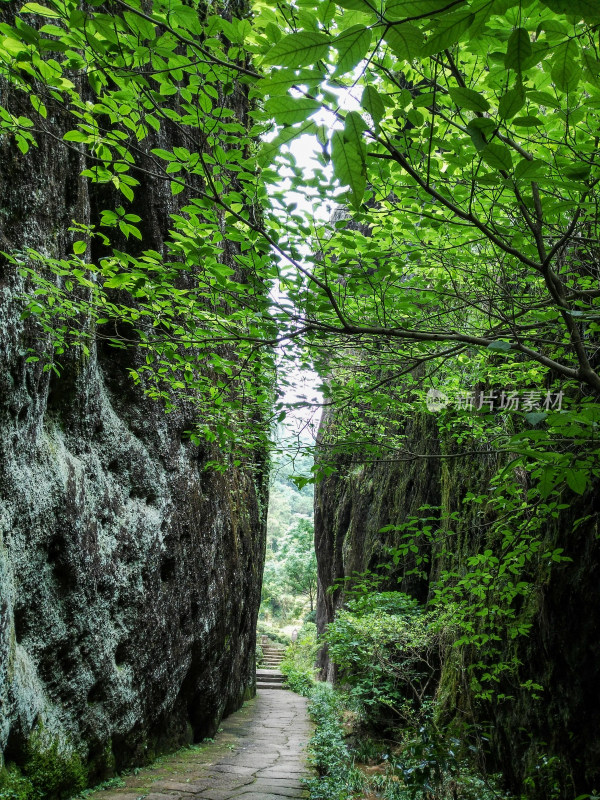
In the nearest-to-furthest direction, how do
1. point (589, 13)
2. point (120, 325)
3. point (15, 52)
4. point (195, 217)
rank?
1. point (589, 13)
2. point (15, 52)
3. point (195, 217)
4. point (120, 325)

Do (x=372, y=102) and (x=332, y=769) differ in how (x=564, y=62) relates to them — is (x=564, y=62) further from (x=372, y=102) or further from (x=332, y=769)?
(x=332, y=769)

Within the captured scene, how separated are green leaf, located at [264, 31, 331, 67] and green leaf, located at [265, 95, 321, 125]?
0.09m

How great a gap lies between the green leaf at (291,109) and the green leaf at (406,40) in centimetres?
18

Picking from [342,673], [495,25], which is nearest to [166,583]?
[495,25]

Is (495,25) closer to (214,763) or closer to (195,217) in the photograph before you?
(195,217)

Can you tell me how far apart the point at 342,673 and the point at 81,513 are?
32.8 feet

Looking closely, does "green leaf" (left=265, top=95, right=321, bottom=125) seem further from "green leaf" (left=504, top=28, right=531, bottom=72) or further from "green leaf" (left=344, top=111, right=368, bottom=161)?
"green leaf" (left=504, top=28, right=531, bottom=72)

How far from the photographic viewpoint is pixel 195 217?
8.85ft

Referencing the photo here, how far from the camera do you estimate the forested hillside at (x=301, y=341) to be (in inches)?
64.8

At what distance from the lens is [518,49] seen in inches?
38.7

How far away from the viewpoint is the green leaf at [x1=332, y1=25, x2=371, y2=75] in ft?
3.01

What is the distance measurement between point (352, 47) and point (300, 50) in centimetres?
10

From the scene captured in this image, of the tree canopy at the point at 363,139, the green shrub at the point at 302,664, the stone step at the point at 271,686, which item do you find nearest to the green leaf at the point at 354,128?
the tree canopy at the point at 363,139

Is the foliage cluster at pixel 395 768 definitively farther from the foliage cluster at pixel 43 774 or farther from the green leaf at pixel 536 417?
the green leaf at pixel 536 417
